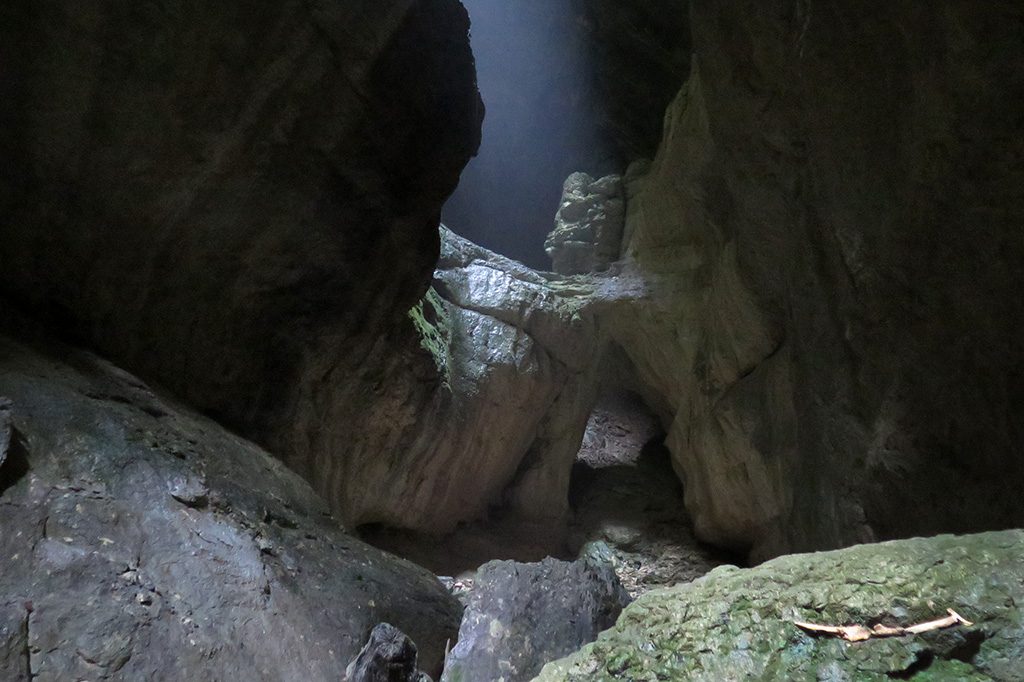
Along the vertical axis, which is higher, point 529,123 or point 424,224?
point 529,123

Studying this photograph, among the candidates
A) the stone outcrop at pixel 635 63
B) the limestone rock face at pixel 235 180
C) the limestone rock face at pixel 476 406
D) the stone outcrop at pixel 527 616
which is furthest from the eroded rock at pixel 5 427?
the stone outcrop at pixel 635 63

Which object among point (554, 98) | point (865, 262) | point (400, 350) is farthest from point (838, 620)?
point (554, 98)

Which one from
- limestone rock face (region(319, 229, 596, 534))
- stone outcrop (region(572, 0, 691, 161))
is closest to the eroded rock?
limestone rock face (region(319, 229, 596, 534))

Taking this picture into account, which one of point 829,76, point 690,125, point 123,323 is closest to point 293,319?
point 123,323

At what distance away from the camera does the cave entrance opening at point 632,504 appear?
9281 millimetres

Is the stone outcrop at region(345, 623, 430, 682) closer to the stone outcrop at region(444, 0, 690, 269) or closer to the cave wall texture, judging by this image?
the cave wall texture

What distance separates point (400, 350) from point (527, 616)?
3.76 meters

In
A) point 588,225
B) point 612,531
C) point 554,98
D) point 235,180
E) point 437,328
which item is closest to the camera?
point 235,180

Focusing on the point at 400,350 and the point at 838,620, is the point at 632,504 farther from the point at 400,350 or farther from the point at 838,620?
the point at 838,620

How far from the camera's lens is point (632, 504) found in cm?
1055

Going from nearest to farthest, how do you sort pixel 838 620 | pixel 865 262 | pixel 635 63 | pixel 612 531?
pixel 838 620, pixel 865 262, pixel 612 531, pixel 635 63

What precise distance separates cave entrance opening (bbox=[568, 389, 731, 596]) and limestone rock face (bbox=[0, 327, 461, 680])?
5248 millimetres

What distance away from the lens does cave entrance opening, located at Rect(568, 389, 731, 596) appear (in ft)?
30.5

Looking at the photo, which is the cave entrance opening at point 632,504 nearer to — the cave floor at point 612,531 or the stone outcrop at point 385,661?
the cave floor at point 612,531
